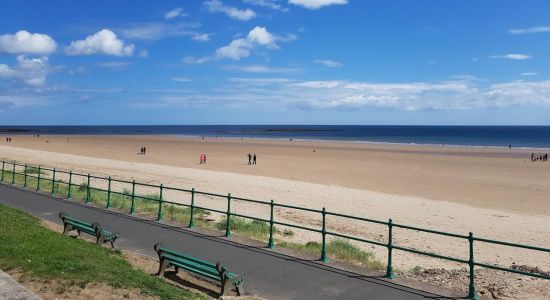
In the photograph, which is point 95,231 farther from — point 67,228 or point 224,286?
point 224,286

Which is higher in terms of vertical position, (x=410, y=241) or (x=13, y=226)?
(x=13, y=226)

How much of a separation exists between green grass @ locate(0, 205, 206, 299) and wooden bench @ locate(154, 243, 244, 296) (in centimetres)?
43

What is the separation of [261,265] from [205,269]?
5.09ft

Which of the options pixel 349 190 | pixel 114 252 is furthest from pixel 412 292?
pixel 349 190

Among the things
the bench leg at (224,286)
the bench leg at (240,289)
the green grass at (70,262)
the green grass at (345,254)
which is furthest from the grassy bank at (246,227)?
the green grass at (70,262)

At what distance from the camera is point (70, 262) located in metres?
7.75

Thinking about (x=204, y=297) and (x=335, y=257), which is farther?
(x=335, y=257)

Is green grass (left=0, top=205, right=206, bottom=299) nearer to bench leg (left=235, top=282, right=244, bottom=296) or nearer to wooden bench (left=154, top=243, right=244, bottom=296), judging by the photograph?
wooden bench (left=154, top=243, right=244, bottom=296)

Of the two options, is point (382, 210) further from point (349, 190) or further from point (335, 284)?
point (335, 284)

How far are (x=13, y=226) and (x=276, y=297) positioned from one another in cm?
Result: 589

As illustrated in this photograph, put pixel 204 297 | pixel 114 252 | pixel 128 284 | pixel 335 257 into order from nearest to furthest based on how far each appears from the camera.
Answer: pixel 128 284 < pixel 204 297 < pixel 114 252 < pixel 335 257

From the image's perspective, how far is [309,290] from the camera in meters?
7.97

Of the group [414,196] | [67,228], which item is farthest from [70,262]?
[414,196]

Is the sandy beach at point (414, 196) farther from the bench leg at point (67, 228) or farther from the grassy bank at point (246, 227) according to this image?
the bench leg at point (67, 228)
